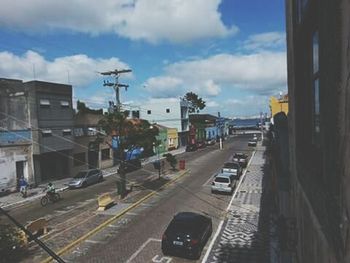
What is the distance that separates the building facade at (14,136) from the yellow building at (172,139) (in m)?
39.8

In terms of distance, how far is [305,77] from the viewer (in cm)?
765

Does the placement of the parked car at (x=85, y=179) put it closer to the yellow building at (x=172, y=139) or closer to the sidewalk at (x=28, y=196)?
the sidewalk at (x=28, y=196)

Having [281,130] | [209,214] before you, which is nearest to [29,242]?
[209,214]

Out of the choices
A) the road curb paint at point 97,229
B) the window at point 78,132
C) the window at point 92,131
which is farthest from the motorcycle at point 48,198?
the window at point 92,131

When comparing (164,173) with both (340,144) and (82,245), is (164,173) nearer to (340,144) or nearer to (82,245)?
(82,245)

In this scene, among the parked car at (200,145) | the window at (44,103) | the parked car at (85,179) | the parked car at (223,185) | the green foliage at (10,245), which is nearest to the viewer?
the green foliage at (10,245)

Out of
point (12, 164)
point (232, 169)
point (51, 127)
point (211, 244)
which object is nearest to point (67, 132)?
point (51, 127)

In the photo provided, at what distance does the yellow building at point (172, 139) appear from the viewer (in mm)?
74188

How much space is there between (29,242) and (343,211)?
19146 millimetres

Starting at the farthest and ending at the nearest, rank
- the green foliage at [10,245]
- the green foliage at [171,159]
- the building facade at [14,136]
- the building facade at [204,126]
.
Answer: the building facade at [204,126], the green foliage at [171,159], the building facade at [14,136], the green foliage at [10,245]

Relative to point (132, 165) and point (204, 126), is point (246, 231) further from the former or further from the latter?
Answer: point (204, 126)

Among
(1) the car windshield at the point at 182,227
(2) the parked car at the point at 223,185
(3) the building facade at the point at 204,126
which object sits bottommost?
(2) the parked car at the point at 223,185

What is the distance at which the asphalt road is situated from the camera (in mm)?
17516

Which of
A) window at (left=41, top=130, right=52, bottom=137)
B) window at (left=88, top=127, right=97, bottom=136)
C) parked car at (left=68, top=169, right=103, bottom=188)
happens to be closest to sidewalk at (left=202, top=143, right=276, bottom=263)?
parked car at (left=68, top=169, right=103, bottom=188)
